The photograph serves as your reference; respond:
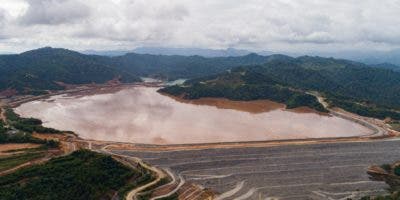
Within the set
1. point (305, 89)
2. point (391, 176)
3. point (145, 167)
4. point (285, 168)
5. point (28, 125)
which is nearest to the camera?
point (145, 167)

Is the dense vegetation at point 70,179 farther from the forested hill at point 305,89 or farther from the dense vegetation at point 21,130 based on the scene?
the forested hill at point 305,89

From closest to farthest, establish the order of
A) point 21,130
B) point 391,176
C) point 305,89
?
point 391,176
point 21,130
point 305,89

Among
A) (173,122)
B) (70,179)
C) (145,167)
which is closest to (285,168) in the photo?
(145,167)

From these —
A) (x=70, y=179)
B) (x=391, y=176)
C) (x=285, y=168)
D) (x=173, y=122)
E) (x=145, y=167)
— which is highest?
(x=70, y=179)

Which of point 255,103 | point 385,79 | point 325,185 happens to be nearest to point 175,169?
point 325,185

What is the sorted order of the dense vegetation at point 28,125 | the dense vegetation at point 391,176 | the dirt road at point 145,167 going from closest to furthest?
1. the dirt road at point 145,167
2. the dense vegetation at point 391,176
3. the dense vegetation at point 28,125

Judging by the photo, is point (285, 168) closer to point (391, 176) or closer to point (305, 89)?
point (391, 176)

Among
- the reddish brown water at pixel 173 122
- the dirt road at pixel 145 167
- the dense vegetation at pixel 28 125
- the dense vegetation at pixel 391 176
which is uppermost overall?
the dense vegetation at pixel 28 125

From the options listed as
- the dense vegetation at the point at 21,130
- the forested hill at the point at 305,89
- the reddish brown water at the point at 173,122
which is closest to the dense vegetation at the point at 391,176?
the reddish brown water at the point at 173,122
